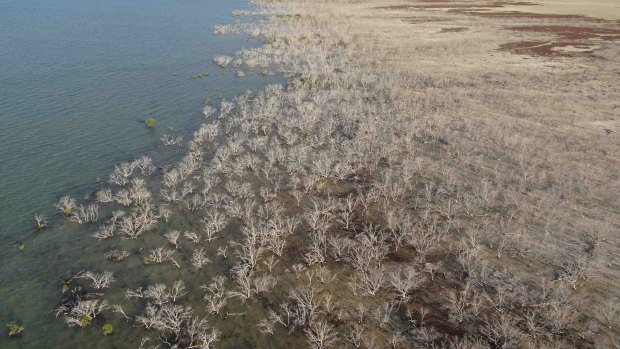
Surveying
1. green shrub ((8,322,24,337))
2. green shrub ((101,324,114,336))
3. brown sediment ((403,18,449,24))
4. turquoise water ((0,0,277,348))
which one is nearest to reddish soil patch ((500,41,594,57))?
brown sediment ((403,18,449,24))

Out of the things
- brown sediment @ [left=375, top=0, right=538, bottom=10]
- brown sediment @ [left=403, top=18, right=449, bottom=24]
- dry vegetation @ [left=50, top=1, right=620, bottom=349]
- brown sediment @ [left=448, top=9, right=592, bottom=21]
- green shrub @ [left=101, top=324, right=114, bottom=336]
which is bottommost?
green shrub @ [left=101, top=324, right=114, bottom=336]

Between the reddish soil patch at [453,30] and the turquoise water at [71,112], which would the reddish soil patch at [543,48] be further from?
the turquoise water at [71,112]

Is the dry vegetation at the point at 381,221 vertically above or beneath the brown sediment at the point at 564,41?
beneath

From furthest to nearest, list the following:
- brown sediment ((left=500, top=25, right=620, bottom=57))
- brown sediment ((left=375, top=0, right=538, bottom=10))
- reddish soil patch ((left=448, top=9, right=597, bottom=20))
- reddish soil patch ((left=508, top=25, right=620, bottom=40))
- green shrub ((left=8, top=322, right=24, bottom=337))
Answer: brown sediment ((left=375, top=0, right=538, bottom=10)) < reddish soil patch ((left=448, top=9, right=597, bottom=20)) < reddish soil patch ((left=508, top=25, right=620, bottom=40)) < brown sediment ((left=500, top=25, right=620, bottom=57)) < green shrub ((left=8, top=322, right=24, bottom=337))

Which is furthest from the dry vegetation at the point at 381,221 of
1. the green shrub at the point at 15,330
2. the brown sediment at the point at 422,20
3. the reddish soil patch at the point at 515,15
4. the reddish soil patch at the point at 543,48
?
the reddish soil patch at the point at 515,15

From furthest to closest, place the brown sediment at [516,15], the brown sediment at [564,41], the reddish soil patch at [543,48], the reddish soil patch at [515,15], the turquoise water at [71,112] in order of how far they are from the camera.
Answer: the reddish soil patch at [515,15]
the brown sediment at [516,15]
the brown sediment at [564,41]
the reddish soil patch at [543,48]
the turquoise water at [71,112]

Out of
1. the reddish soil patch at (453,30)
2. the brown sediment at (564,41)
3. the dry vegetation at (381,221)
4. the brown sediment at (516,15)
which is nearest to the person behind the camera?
the dry vegetation at (381,221)

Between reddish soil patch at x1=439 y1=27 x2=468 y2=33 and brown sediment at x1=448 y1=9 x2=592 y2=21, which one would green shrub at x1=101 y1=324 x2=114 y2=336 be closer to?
reddish soil patch at x1=439 y1=27 x2=468 y2=33
